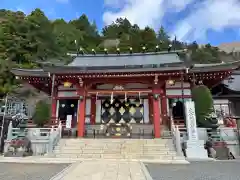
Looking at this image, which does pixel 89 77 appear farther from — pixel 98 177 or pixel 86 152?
pixel 98 177

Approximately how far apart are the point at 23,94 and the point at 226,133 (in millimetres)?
20131

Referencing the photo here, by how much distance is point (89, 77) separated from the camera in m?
11.6

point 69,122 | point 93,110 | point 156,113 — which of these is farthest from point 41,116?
point 156,113

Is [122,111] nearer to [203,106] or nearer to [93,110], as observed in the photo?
[93,110]

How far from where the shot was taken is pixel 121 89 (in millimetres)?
12453

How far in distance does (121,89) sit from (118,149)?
13.5 feet

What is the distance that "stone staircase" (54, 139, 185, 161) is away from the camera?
8.91 metres

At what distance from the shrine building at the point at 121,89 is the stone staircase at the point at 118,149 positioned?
1.13m

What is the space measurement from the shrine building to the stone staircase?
3.70ft

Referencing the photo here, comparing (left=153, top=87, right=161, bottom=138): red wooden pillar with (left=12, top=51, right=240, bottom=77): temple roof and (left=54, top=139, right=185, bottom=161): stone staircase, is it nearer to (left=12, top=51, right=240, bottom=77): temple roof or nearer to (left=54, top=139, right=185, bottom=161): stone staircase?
(left=54, top=139, right=185, bottom=161): stone staircase

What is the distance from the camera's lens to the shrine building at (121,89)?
11203 millimetres

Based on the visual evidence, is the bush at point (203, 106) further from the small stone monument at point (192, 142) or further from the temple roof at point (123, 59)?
the temple roof at point (123, 59)

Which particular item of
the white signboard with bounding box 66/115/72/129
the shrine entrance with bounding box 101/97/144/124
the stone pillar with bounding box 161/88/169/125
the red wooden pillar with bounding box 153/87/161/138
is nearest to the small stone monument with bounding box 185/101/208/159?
the red wooden pillar with bounding box 153/87/161/138

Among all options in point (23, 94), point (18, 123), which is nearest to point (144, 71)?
point (18, 123)
